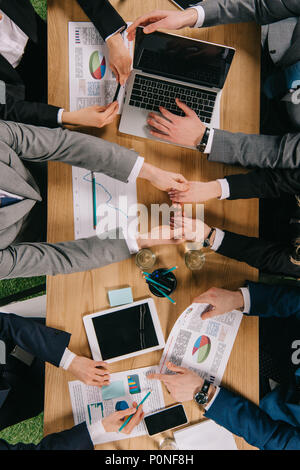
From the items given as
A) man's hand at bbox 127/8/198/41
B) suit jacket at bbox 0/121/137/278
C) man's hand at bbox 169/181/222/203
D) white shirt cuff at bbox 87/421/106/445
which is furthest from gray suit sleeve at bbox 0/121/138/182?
white shirt cuff at bbox 87/421/106/445

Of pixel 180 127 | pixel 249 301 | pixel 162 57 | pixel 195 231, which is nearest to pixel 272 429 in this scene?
pixel 249 301

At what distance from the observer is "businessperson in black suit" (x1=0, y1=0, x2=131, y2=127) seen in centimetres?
125

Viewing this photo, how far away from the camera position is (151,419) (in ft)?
4.29

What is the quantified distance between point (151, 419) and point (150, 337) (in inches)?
13.3

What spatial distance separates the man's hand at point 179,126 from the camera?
4.20ft

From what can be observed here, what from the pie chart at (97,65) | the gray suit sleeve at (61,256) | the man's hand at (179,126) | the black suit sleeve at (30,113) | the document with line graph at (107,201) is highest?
the pie chart at (97,65)

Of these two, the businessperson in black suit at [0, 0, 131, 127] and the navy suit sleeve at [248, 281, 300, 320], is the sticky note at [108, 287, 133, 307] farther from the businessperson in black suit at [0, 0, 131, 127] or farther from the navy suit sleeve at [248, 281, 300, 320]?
the businessperson in black suit at [0, 0, 131, 127]

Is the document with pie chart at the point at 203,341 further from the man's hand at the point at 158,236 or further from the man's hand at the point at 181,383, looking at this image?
the man's hand at the point at 158,236

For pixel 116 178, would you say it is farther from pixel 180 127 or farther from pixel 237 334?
pixel 237 334

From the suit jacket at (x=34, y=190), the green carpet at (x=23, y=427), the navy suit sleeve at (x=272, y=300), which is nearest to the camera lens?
the suit jacket at (x=34, y=190)

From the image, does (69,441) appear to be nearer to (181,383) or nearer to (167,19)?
(181,383)

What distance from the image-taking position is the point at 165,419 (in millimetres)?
1306

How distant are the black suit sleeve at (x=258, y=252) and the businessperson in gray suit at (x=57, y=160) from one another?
0.24 meters

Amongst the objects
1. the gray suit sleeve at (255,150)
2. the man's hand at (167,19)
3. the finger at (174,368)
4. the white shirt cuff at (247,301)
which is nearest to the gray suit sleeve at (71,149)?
the gray suit sleeve at (255,150)
